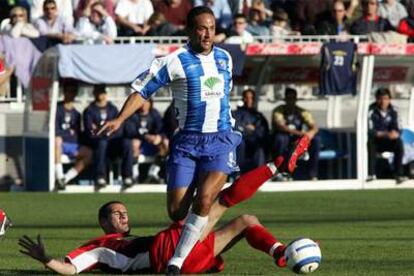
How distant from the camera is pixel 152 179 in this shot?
25.2 metres

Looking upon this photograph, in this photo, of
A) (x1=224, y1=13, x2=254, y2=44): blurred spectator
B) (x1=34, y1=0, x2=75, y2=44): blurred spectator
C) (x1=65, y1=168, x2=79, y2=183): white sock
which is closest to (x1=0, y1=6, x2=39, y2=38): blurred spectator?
(x1=34, y1=0, x2=75, y2=44): blurred spectator

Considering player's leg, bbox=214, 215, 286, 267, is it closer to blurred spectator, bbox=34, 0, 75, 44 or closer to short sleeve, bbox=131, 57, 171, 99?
short sleeve, bbox=131, 57, 171, 99

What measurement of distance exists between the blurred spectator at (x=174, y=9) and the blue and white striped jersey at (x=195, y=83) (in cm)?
1435

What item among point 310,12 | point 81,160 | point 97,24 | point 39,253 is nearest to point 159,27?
point 97,24

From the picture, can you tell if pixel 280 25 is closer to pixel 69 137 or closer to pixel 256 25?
pixel 256 25

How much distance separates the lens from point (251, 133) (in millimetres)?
25203

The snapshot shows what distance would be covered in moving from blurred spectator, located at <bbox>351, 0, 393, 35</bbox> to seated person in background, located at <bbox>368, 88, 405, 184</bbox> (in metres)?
1.20

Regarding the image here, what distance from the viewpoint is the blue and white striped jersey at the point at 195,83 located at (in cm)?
1231

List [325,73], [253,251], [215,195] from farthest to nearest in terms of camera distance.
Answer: [325,73] → [253,251] → [215,195]

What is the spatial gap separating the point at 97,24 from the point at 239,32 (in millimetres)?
2462

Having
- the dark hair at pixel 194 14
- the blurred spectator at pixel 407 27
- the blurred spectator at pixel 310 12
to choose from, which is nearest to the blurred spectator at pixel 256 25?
the blurred spectator at pixel 310 12

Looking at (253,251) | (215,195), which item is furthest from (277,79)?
(215,195)

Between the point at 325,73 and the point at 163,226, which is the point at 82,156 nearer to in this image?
the point at 325,73

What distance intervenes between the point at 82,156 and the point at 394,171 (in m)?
5.41
